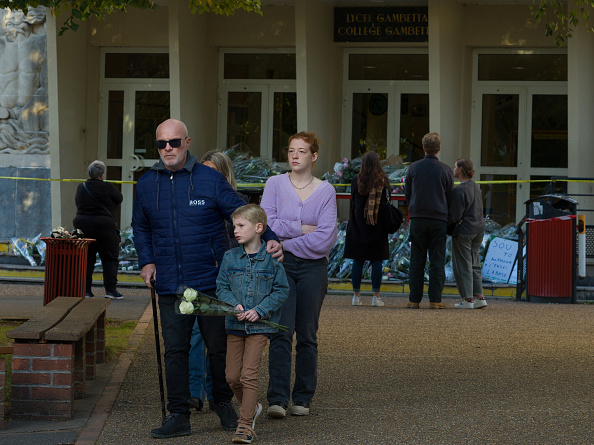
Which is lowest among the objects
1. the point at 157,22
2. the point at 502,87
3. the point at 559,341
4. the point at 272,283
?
the point at 559,341

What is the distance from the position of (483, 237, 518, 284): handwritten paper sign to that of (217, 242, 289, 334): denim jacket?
1004 centimetres

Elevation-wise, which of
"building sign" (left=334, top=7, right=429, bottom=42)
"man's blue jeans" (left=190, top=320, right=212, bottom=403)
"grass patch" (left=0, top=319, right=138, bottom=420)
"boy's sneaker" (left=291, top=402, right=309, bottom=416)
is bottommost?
"grass patch" (left=0, top=319, right=138, bottom=420)

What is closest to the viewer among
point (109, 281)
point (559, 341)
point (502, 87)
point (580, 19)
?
point (559, 341)

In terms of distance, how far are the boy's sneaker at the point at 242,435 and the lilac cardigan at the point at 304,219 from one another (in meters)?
1.32

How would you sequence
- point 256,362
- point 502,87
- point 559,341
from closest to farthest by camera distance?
point 256,362 → point 559,341 → point 502,87

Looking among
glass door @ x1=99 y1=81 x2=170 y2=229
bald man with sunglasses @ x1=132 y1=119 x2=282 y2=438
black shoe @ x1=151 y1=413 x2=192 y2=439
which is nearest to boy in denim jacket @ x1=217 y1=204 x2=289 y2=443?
bald man with sunglasses @ x1=132 y1=119 x2=282 y2=438

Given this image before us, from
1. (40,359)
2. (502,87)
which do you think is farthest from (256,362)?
(502,87)

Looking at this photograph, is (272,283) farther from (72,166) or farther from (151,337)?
(72,166)

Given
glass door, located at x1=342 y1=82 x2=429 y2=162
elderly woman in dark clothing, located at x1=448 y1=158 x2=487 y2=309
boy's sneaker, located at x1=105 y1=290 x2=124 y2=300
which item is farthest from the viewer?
glass door, located at x1=342 y1=82 x2=429 y2=162

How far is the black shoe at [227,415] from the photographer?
623 cm

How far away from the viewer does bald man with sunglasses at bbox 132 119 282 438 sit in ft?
20.2

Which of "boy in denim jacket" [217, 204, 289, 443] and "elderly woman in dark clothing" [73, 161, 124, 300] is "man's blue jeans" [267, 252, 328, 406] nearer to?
"boy in denim jacket" [217, 204, 289, 443]

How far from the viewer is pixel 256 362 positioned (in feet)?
20.0

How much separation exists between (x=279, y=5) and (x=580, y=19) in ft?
18.7
